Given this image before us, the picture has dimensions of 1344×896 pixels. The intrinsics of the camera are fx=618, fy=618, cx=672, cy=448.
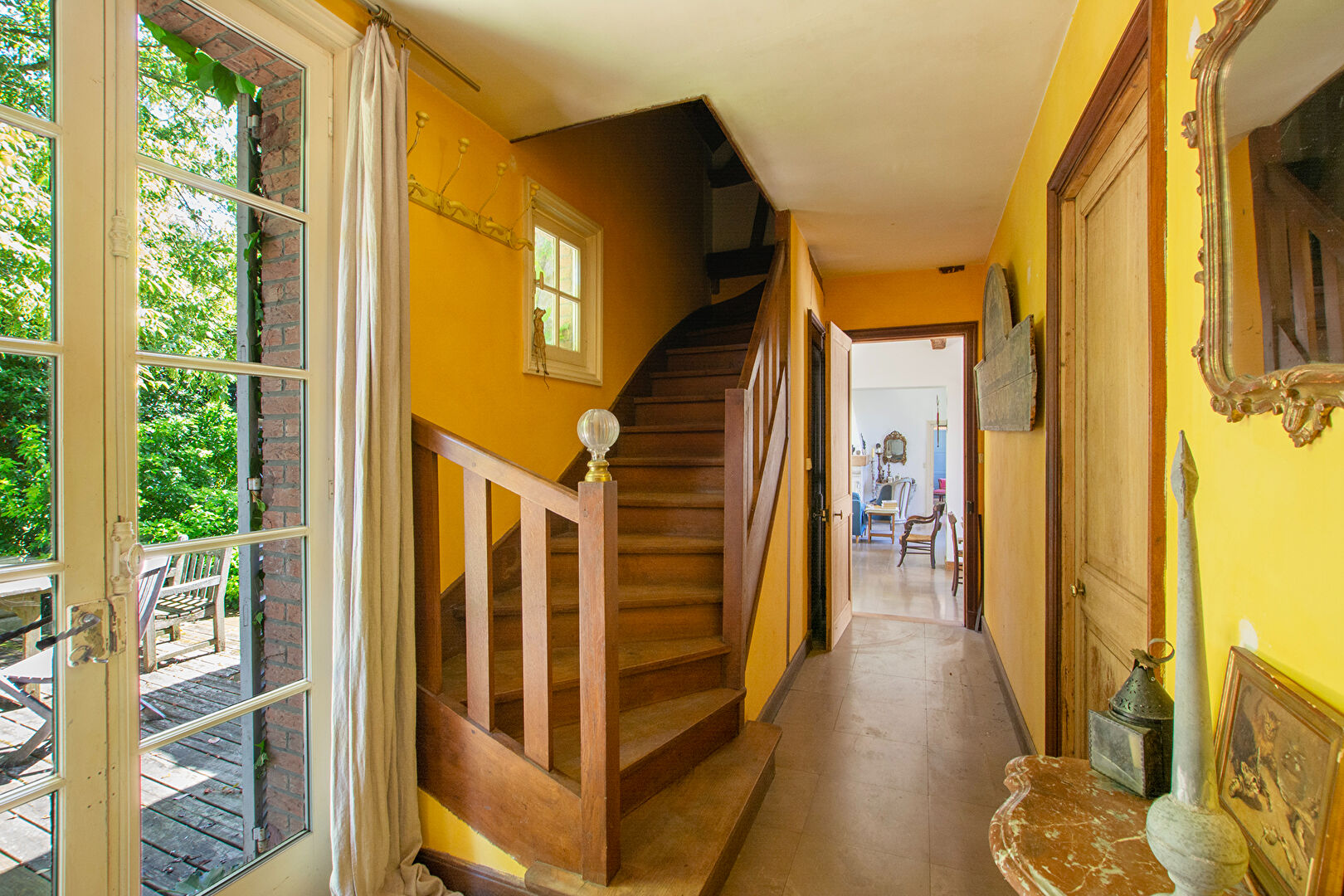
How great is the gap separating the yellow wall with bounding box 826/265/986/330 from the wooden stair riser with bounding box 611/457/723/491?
2.33 meters

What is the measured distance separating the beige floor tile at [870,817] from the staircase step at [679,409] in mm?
2025

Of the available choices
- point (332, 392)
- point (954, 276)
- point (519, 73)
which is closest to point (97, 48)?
point (332, 392)

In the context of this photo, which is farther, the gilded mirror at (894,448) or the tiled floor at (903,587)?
the gilded mirror at (894,448)

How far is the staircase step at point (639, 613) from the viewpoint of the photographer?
2.44 metres

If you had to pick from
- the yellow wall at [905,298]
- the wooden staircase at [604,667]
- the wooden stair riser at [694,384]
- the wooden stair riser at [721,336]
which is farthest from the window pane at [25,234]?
the yellow wall at [905,298]

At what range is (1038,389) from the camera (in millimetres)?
2379

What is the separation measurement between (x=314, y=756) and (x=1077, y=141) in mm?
2941

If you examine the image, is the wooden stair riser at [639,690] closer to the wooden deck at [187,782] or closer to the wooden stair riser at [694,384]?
the wooden deck at [187,782]

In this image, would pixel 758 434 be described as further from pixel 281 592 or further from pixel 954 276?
pixel 954 276

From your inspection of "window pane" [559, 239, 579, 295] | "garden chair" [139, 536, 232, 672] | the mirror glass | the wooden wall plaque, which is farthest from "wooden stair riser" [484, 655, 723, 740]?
"window pane" [559, 239, 579, 295]

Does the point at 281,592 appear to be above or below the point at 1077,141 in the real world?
below

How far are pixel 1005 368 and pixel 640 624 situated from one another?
2.03 meters

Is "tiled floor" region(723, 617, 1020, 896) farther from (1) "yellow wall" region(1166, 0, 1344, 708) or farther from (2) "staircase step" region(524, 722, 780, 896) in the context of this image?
(1) "yellow wall" region(1166, 0, 1344, 708)

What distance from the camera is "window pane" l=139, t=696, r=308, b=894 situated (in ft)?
4.84
